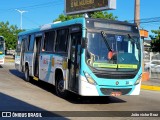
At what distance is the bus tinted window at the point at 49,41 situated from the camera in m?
14.6

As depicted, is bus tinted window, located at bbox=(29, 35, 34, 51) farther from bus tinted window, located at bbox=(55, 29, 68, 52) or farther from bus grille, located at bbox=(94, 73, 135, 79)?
bus grille, located at bbox=(94, 73, 135, 79)

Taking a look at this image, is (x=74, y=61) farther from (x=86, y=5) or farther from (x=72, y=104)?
(x=86, y=5)

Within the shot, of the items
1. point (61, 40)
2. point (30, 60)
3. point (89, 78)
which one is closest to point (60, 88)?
point (61, 40)

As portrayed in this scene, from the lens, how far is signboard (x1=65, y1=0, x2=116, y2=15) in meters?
23.4

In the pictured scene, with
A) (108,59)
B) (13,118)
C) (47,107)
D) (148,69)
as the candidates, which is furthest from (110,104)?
(148,69)

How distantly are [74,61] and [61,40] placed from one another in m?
1.74

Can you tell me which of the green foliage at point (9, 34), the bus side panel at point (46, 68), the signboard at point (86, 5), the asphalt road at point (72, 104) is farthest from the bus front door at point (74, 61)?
the green foliage at point (9, 34)

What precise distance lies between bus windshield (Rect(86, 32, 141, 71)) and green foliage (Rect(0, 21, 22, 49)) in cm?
5576

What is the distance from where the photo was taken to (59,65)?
1340 cm

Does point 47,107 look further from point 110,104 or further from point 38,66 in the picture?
point 38,66

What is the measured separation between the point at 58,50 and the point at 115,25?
2696 mm

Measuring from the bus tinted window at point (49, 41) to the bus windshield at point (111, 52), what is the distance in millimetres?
3359

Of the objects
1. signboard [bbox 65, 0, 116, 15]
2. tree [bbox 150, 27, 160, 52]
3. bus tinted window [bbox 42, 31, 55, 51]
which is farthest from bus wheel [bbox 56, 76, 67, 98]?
tree [bbox 150, 27, 160, 52]

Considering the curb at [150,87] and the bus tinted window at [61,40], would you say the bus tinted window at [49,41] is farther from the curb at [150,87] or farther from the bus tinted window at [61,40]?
the curb at [150,87]
